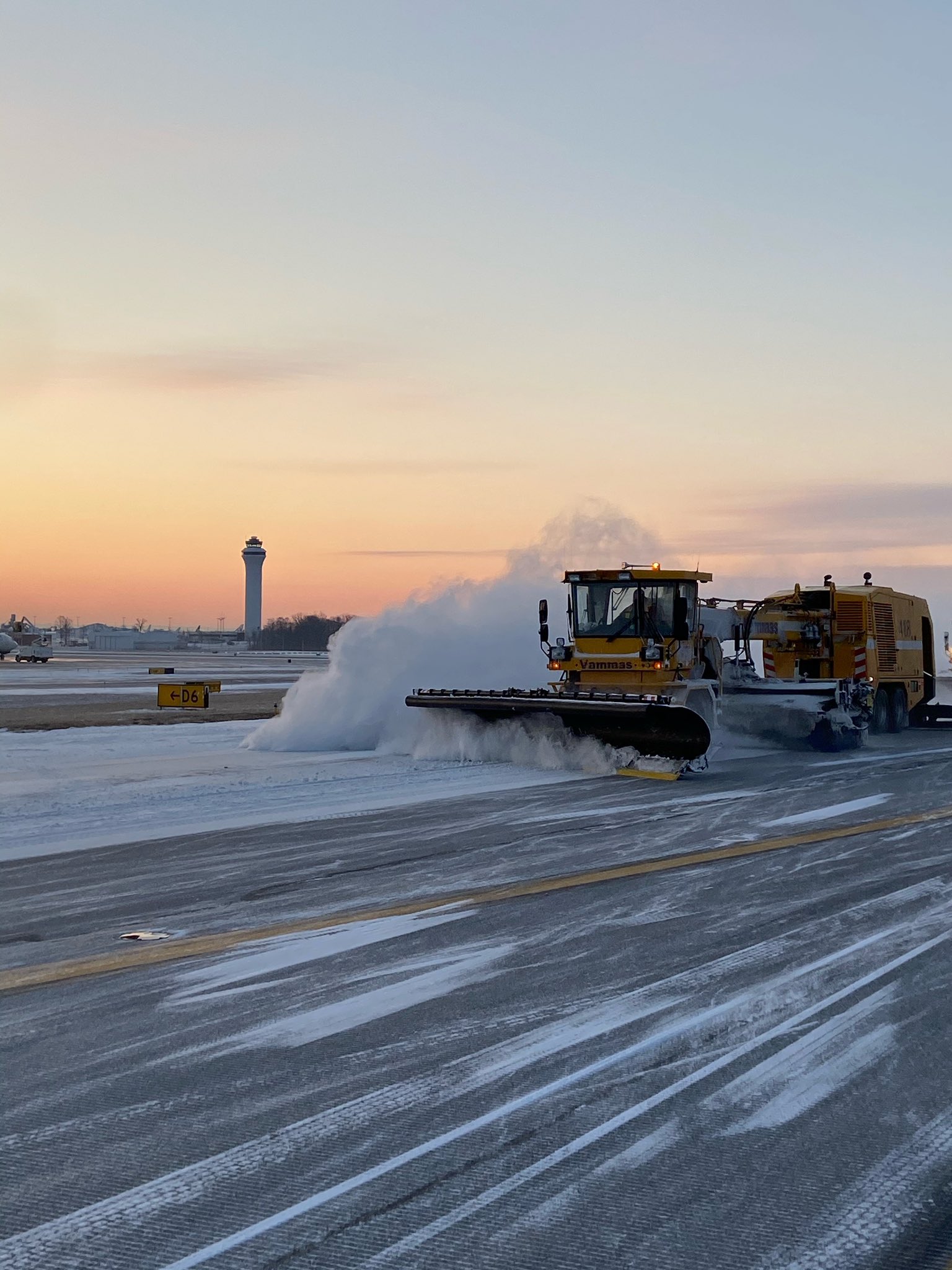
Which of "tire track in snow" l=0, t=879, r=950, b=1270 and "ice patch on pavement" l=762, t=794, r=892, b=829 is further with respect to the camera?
"ice patch on pavement" l=762, t=794, r=892, b=829

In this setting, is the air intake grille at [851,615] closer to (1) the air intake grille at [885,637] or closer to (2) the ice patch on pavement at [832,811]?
(1) the air intake grille at [885,637]

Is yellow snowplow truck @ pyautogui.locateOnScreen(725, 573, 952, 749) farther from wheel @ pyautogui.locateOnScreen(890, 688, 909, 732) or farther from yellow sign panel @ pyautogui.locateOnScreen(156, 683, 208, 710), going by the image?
yellow sign panel @ pyautogui.locateOnScreen(156, 683, 208, 710)

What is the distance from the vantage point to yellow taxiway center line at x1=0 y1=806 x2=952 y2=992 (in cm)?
617

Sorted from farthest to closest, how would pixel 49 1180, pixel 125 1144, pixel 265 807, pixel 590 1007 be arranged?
pixel 265 807 → pixel 590 1007 → pixel 125 1144 → pixel 49 1180

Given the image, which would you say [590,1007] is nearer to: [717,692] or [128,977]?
[128,977]

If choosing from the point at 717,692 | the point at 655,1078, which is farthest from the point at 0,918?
the point at 717,692

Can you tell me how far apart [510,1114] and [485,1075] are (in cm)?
40

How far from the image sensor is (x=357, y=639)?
21188 millimetres

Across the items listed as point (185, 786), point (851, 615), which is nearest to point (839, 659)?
point (851, 615)

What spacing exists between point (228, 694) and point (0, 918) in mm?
32665

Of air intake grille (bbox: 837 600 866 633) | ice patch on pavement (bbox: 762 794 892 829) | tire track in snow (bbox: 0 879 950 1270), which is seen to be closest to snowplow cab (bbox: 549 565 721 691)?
ice patch on pavement (bbox: 762 794 892 829)

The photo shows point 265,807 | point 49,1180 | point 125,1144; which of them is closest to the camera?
point 49,1180

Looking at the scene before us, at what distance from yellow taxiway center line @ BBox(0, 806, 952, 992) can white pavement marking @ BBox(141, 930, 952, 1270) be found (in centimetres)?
265

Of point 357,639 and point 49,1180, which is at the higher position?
point 357,639
